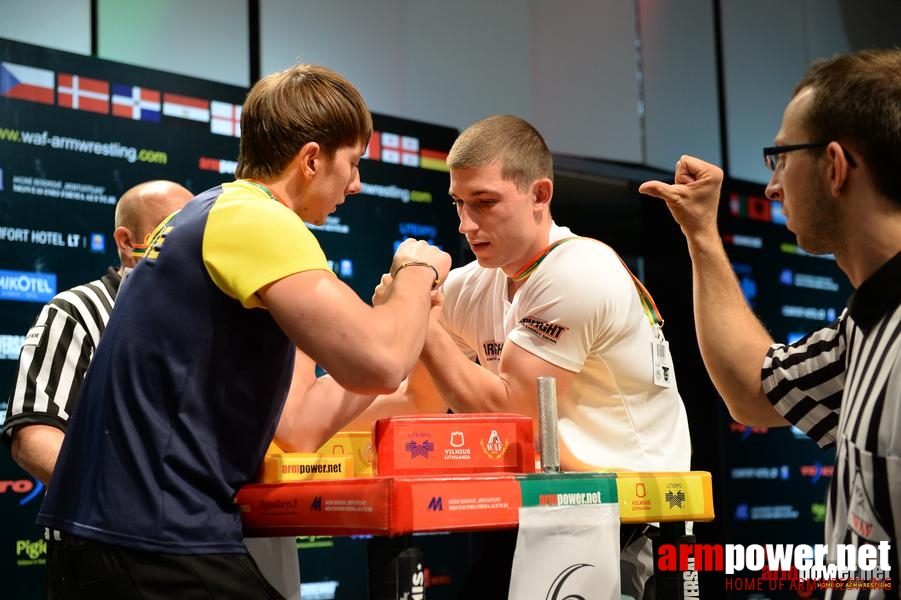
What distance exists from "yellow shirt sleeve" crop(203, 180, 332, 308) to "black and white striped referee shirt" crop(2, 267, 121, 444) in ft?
3.89

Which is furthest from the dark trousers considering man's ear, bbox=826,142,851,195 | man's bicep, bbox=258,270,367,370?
man's ear, bbox=826,142,851,195

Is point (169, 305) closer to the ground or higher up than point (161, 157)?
closer to the ground

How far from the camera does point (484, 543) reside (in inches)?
97.4

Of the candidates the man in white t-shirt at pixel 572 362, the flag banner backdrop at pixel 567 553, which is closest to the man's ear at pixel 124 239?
the man in white t-shirt at pixel 572 362

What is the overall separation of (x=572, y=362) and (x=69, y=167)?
2432 millimetres

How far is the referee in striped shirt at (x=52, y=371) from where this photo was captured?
2.64 m

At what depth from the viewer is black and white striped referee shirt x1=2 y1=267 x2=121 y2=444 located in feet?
8.79

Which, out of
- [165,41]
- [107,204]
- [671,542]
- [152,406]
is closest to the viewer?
[152,406]

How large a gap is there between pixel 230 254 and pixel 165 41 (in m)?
3.38

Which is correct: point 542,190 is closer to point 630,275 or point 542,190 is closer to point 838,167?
point 630,275

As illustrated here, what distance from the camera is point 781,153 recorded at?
176cm

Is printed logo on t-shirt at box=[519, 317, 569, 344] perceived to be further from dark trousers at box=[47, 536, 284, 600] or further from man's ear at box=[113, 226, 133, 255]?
man's ear at box=[113, 226, 133, 255]

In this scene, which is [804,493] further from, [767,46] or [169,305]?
[169,305]

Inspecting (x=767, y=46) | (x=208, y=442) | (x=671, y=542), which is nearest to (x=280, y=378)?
(x=208, y=442)
